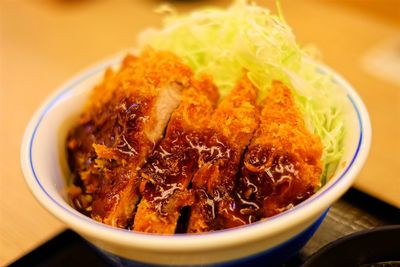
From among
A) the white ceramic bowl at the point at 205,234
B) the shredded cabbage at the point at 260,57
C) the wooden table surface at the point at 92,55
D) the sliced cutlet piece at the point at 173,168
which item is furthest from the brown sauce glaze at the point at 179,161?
the wooden table surface at the point at 92,55

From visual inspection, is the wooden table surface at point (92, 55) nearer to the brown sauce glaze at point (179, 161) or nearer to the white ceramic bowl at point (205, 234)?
the white ceramic bowl at point (205, 234)

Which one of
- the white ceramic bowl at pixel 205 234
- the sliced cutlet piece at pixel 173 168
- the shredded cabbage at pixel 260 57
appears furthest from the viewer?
the shredded cabbage at pixel 260 57

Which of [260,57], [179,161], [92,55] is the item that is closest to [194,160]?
[179,161]

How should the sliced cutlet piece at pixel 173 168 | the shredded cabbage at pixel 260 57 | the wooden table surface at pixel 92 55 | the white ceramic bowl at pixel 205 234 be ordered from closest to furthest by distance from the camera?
the white ceramic bowl at pixel 205 234, the sliced cutlet piece at pixel 173 168, the shredded cabbage at pixel 260 57, the wooden table surface at pixel 92 55

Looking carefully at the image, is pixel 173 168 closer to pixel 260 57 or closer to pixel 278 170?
pixel 278 170

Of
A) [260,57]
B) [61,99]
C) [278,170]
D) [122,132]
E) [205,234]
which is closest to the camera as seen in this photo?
[205,234]

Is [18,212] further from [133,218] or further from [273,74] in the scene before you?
[273,74]

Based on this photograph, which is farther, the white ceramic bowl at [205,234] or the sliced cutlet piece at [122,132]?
the sliced cutlet piece at [122,132]

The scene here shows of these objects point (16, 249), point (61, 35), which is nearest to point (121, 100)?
point (16, 249)
